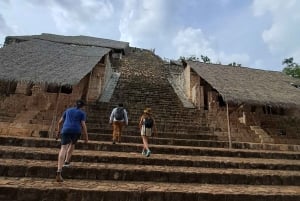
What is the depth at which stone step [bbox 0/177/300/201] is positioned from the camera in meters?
3.99

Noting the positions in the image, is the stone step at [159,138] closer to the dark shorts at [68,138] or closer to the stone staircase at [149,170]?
the stone staircase at [149,170]

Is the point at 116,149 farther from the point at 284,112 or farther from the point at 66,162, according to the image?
the point at 284,112

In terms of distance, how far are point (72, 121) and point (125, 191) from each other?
1758 mm

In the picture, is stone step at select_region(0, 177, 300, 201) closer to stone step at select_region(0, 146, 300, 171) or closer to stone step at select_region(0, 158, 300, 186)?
stone step at select_region(0, 158, 300, 186)

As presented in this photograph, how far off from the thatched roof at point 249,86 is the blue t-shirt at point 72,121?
5.76m

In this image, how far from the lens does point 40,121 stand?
8.95 m

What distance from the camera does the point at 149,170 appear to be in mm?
5305

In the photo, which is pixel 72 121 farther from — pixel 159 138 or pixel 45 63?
pixel 45 63

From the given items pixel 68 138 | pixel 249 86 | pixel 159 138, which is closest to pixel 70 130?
pixel 68 138

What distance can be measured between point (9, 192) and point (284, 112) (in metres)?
14.7

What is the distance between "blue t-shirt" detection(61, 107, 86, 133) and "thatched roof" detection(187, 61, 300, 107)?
576cm

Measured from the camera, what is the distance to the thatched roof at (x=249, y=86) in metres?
9.45

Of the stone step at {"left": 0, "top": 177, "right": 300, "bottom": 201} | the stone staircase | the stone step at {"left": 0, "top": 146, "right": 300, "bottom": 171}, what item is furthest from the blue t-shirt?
the stone step at {"left": 0, "top": 146, "right": 300, "bottom": 171}

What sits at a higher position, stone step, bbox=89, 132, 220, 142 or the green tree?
the green tree
